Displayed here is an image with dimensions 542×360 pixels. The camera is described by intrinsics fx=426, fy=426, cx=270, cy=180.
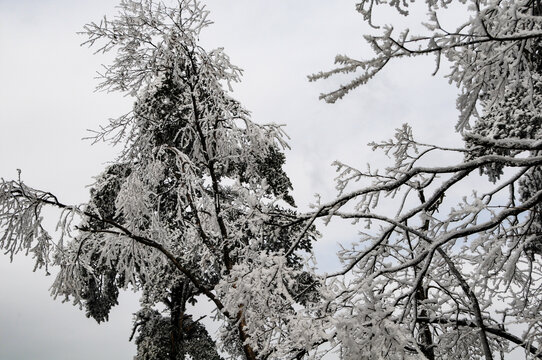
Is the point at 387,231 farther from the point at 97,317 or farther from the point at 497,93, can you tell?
the point at 97,317

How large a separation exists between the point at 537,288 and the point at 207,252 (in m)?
4.84

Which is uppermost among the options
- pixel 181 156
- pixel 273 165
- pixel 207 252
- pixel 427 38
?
pixel 273 165

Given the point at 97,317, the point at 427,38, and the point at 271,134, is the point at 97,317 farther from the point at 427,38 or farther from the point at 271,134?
the point at 427,38

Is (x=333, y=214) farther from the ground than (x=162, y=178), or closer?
closer

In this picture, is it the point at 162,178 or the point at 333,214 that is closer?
the point at 333,214

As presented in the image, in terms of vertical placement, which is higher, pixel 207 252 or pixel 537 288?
pixel 207 252

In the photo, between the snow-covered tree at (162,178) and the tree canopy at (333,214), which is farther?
the snow-covered tree at (162,178)

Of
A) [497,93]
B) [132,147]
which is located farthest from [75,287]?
[497,93]

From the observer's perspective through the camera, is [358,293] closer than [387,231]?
Yes

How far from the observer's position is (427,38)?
2.33 meters

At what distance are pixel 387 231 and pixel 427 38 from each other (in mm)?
1459

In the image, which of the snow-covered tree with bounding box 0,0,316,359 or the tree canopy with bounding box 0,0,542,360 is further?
the snow-covered tree with bounding box 0,0,316,359

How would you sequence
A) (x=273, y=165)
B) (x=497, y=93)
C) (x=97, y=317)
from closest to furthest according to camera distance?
(x=497, y=93) → (x=273, y=165) → (x=97, y=317)

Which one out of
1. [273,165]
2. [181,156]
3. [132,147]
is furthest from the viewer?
[273,165]
